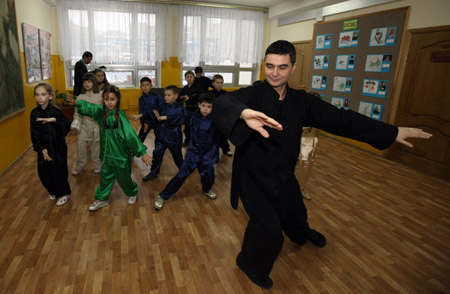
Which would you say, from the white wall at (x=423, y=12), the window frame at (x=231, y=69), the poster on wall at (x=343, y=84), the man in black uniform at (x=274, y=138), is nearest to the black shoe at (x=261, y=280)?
the man in black uniform at (x=274, y=138)

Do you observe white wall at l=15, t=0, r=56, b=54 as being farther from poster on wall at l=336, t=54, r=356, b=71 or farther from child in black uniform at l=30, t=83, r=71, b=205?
poster on wall at l=336, t=54, r=356, b=71

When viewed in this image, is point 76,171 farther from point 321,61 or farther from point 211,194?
point 321,61

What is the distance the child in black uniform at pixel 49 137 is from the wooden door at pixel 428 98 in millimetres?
5028

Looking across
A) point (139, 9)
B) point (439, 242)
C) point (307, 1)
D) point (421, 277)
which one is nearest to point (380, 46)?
point (307, 1)

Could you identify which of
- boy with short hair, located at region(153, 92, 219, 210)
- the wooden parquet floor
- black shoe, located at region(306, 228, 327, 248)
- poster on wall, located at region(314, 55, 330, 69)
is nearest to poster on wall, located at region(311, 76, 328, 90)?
poster on wall, located at region(314, 55, 330, 69)

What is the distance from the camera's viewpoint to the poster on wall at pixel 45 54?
19.7ft

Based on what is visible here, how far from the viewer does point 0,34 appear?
12.4ft

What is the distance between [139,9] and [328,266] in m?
7.31

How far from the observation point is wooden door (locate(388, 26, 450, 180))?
14.4 feet

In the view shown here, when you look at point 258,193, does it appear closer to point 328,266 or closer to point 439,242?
point 328,266

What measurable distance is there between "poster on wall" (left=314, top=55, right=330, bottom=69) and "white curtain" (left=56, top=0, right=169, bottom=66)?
381cm

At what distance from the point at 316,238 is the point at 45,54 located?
21.2 ft

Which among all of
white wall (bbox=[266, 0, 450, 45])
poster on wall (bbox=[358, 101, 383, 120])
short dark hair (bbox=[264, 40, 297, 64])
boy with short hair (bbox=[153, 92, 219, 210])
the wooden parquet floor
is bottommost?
the wooden parquet floor

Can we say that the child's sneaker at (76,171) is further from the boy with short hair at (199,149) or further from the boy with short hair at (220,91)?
the boy with short hair at (220,91)
